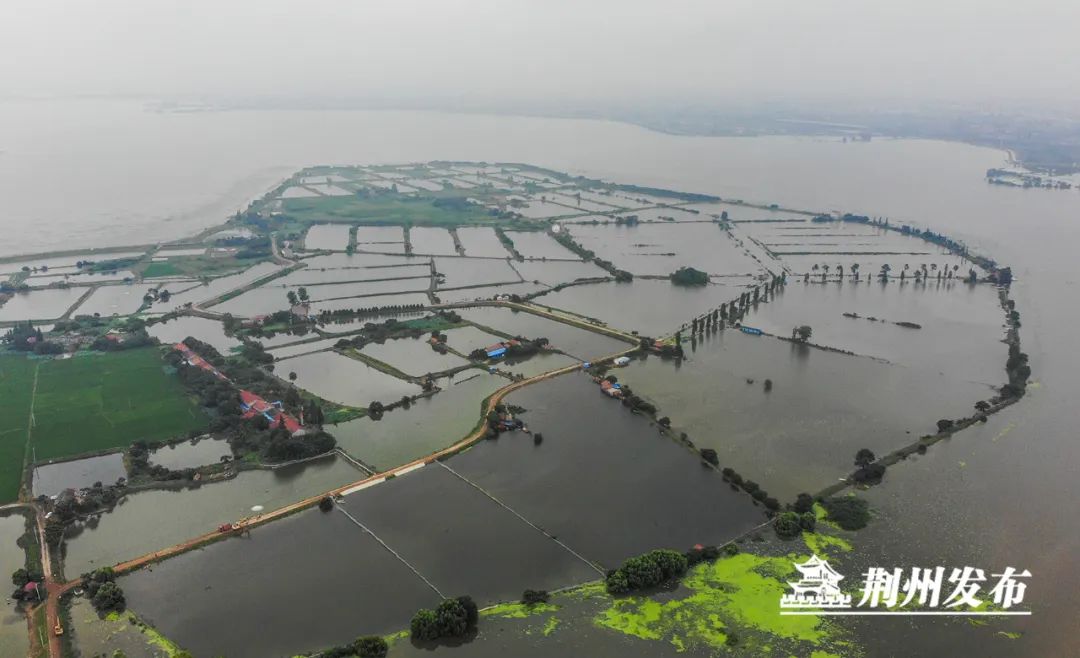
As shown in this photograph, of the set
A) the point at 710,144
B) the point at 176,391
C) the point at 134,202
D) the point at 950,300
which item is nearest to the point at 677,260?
the point at 950,300

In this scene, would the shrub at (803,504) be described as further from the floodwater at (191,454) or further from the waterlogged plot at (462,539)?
the floodwater at (191,454)

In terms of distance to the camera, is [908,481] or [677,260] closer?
[908,481]

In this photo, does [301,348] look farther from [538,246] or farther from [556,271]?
[538,246]

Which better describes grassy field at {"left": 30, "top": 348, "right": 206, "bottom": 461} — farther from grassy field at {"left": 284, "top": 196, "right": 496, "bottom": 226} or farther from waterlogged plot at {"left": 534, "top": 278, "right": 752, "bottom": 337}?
grassy field at {"left": 284, "top": 196, "right": 496, "bottom": 226}

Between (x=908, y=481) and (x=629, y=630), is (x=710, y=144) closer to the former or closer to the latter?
(x=908, y=481)

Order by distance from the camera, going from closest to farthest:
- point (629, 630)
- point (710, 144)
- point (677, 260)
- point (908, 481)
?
1. point (629, 630)
2. point (908, 481)
3. point (677, 260)
4. point (710, 144)

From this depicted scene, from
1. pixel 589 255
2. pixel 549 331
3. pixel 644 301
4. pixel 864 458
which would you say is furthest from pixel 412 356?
pixel 589 255
